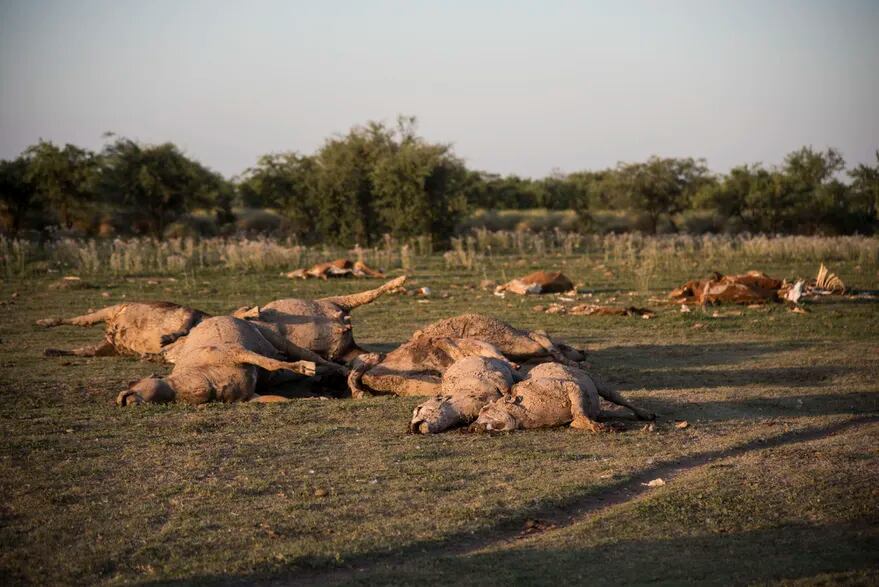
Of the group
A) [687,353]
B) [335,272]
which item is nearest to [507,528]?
[687,353]

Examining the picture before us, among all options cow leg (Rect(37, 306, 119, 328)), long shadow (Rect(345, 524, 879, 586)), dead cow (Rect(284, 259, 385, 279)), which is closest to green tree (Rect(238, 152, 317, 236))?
dead cow (Rect(284, 259, 385, 279))

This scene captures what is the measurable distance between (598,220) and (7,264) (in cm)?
3362

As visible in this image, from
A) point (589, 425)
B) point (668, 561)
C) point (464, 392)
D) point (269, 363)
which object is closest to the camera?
point (668, 561)

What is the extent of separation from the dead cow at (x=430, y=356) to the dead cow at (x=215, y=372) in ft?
3.41

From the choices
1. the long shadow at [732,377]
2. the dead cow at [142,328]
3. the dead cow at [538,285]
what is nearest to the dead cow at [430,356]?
the long shadow at [732,377]

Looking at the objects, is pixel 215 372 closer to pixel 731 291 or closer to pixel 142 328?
pixel 142 328

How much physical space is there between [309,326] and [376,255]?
1659 centimetres

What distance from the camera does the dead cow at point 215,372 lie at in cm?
957

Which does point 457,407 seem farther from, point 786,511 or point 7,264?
point 7,264

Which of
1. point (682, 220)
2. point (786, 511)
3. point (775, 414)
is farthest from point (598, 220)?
point (786, 511)

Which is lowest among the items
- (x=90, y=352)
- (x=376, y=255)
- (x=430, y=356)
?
(x=90, y=352)

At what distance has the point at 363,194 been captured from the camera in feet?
125

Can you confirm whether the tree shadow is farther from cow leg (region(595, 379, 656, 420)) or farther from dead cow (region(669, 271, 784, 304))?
dead cow (region(669, 271, 784, 304))

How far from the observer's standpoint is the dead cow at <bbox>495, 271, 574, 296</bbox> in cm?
2011
